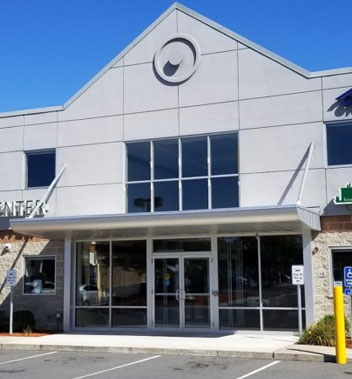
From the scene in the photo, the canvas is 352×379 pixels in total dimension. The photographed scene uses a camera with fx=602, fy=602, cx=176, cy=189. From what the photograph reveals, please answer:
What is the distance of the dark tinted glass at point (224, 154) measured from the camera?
1859cm

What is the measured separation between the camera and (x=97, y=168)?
66.3 feet

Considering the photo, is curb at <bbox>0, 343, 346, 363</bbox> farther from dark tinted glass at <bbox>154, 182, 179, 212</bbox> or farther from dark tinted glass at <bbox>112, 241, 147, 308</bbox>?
dark tinted glass at <bbox>154, 182, 179, 212</bbox>

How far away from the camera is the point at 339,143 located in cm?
1756

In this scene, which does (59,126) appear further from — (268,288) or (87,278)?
(268,288)

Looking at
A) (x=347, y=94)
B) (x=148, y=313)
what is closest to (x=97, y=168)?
(x=148, y=313)

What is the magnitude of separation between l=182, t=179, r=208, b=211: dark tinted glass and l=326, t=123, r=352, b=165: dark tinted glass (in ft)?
12.8

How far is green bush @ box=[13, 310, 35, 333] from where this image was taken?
19703 mm

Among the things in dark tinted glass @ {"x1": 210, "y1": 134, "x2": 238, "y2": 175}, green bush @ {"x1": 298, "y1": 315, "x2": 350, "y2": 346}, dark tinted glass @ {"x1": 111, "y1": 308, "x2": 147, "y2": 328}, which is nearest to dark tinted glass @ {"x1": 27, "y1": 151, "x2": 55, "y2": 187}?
dark tinted glass @ {"x1": 111, "y1": 308, "x2": 147, "y2": 328}

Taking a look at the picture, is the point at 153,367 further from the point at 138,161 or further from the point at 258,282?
the point at 138,161

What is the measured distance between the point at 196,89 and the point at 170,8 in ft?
9.88

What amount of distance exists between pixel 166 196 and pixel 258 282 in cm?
394

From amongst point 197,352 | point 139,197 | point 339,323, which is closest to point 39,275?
point 139,197

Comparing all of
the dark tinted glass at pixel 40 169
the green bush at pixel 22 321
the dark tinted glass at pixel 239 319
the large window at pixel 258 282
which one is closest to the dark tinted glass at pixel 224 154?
the large window at pixel 258 282

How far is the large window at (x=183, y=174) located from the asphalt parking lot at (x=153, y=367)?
228 inches
